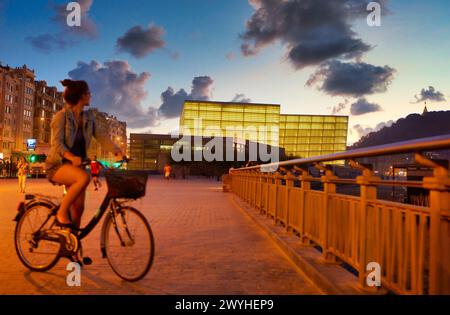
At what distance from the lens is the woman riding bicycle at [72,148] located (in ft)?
14.9

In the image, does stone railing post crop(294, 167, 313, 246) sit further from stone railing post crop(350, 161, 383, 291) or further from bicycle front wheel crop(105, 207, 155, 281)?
bicycle front wheel crop(105, 207, 155, 281)

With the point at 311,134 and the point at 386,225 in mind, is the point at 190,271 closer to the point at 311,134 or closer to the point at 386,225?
the point at 386,225

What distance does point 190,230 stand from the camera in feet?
29.4

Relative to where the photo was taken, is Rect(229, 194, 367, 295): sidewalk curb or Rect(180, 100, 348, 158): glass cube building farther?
Rect(180, 100, 348, 158): glass cube building

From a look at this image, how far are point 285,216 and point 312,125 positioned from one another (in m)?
93.7

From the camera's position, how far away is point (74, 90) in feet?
16.1

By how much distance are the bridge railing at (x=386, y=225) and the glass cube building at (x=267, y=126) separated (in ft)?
267

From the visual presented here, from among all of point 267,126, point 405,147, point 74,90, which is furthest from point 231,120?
point 405,147

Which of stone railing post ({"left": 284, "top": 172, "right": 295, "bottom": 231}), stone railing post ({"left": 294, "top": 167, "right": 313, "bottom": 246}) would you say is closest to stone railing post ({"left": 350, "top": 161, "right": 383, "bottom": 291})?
stone railing post ({"left": 294, "top": 167, "right": 313, "bottom": 246})

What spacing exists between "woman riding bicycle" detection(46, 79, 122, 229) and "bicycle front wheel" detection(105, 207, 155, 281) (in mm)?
450

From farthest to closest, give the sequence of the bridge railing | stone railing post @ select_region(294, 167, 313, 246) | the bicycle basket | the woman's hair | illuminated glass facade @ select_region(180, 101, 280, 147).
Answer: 1. illuminated glass facade @ select_region(180, 101, 280, 147)
2. stone railing post @ select_region(294, 167, 313, 246)
3. the woman's hair
4. the bicycle basket
5. the bridge railing

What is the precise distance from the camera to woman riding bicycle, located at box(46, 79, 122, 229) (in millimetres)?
4527

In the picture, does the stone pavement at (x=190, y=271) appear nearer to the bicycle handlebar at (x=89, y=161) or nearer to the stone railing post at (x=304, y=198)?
the stone railing post at (x=304, y=198)
